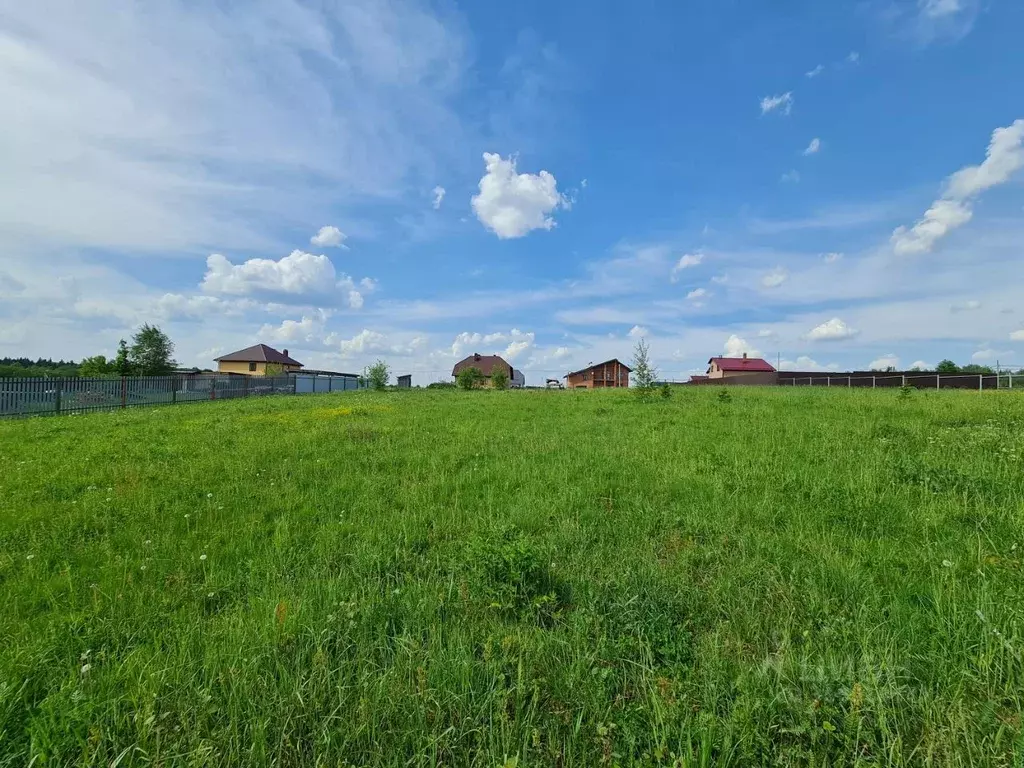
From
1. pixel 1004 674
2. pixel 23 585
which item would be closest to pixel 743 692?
pixel 1004 674

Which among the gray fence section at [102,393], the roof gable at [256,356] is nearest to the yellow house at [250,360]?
the roof gable at [256,356]

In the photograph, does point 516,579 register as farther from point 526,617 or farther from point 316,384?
point 316,384

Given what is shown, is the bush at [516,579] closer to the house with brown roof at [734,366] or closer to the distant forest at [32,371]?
the distant forest at [32,371]

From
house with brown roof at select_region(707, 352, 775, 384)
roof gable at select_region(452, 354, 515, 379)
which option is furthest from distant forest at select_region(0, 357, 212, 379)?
house with brown roof at select_region(707, 352, 775, 384)

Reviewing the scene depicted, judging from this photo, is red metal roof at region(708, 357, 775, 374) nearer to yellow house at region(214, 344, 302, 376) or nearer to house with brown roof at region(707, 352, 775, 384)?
house with brown roof at region(707, 352, 775, 384)

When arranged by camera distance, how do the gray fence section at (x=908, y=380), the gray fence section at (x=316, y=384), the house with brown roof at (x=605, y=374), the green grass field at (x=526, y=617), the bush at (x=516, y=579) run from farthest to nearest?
the house with brown roof at (x=605, y=374) → the gray fence section at (x=316, y=384) → the gray fence section at (x=908, y=380) → the bush at (x=516, y=579) → the green grass field at (x=526, y=617)

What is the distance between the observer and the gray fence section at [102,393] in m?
16.1

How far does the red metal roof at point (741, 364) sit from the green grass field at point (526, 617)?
7676 cm

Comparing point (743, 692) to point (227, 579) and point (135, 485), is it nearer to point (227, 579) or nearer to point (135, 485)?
point (227, 579)

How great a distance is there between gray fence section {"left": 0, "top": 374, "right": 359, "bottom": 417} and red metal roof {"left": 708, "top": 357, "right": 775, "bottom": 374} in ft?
236

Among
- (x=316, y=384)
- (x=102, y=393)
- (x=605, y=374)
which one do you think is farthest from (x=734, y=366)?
(x=102, y=393)

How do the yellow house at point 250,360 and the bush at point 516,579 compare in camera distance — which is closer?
the bush at point 516,579

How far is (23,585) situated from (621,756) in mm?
4245

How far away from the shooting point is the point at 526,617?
9.08 ft
